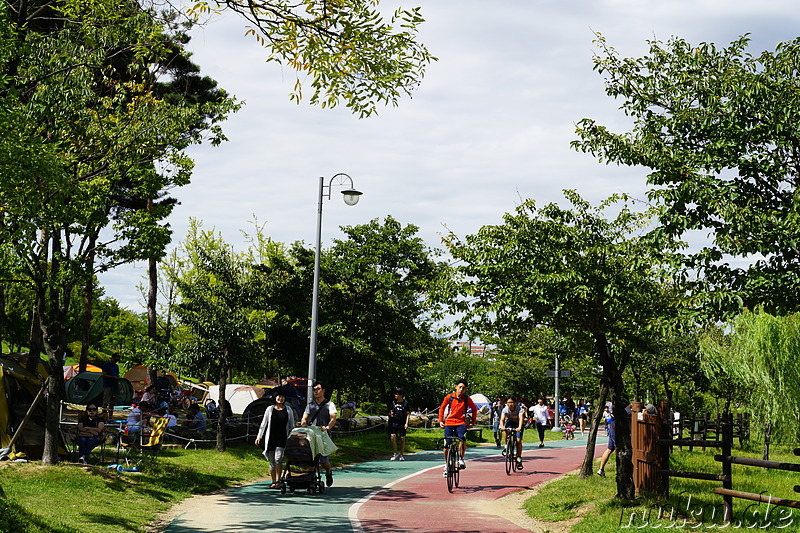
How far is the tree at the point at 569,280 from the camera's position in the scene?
44.7 feet

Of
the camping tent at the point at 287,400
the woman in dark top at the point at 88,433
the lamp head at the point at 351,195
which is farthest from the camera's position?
the camping tent at the point at 287,400

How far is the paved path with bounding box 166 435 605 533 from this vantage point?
1091 centimetres

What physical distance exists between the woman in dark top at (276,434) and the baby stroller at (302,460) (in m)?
0.27

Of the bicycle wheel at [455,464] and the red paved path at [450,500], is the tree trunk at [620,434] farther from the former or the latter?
the bicycle wheel at [455,464]

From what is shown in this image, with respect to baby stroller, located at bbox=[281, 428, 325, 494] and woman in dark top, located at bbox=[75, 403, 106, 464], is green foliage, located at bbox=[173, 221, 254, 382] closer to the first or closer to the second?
woman in dark top, located at bbox=[75, 403, 106, 464]

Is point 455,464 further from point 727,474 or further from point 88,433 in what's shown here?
point 88,433

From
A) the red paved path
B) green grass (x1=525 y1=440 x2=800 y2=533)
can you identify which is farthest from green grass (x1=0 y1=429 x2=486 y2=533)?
green grass (x1=525 y1=440 x2=800 y2=533)

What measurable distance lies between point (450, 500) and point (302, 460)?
264 centimetres

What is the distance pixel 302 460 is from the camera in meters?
14.3

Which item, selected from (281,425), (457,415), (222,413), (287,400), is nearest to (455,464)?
(457,415)

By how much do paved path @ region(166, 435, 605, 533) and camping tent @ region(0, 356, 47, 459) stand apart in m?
4.66

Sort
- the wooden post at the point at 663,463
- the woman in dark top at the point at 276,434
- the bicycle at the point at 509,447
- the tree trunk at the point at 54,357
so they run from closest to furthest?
the wooden post at the point at 663,463 → the woman in dark top at the point at 276,434 → the tree trunk at the point at 54,357 → the bicycle at the point at 509,447

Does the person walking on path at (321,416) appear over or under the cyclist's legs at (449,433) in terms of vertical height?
over

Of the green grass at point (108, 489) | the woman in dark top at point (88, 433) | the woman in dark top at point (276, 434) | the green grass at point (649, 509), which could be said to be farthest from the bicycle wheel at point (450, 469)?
the woman in dark top at point (88, 433)
